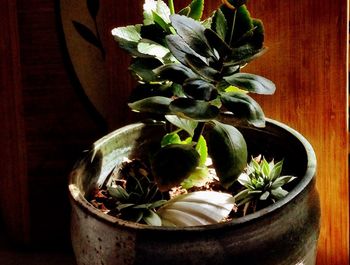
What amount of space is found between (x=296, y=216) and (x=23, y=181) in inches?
39.6

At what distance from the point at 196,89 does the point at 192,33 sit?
0.12 metres

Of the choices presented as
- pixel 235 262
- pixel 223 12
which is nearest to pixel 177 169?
pixel 235 262

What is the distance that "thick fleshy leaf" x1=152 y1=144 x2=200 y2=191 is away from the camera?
3.80 ft

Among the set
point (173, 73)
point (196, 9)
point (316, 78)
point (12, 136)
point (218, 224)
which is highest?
point (196, 9)

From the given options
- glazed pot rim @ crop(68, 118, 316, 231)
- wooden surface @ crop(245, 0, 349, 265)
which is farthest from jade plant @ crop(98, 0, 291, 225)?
wooden surface @ crop(245, 0, 349, 265)

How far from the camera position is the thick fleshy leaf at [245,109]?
114 cm

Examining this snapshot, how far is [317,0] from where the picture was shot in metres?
1.53

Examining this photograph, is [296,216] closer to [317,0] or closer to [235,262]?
[235,262]

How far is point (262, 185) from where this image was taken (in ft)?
4.25

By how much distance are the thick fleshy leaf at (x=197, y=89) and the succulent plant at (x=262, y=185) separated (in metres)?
0.26

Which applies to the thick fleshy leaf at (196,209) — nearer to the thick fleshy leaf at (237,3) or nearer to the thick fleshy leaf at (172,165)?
the thick fleshy leaf at (172,165)

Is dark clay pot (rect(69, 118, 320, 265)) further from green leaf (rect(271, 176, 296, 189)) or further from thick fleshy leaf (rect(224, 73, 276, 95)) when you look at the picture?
thick fleshy leaf (rect(224, 73, 276, 95))

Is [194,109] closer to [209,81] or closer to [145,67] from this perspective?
[209,81]

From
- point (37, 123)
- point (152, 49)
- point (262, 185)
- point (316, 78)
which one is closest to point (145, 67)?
point (152, 49)
